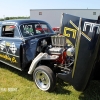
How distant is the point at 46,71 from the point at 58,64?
1.60 ft

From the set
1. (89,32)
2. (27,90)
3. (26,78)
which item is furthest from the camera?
(26,78)

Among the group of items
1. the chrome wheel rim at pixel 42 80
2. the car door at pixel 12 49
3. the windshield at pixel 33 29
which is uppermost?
the windshield at pixel 33 29

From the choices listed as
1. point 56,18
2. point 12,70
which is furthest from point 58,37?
point 56,18

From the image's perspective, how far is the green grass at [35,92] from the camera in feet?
13.3

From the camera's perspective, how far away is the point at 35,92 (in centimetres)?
430

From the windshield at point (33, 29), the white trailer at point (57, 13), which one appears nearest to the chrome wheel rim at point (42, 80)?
the windshield at point (33, 29)

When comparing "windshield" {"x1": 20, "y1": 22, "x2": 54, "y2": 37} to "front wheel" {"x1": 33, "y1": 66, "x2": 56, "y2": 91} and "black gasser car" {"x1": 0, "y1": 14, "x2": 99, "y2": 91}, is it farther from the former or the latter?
"front wheel" {"x1": 33, "y1": 66, "x2": 56, "y2": 91}

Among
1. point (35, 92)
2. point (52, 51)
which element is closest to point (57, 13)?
point (52, 51)

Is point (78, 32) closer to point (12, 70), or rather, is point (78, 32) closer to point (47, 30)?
point (47, 30)

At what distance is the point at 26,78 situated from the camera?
17.2 feet

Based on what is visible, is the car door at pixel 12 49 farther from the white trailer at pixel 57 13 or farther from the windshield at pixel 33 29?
the white trailer at pixel 57 13

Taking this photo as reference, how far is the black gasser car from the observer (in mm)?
3293

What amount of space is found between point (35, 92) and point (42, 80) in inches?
13.9

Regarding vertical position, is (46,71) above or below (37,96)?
→ above
